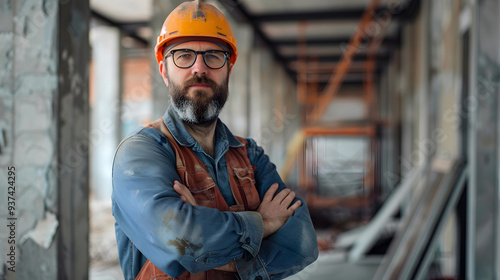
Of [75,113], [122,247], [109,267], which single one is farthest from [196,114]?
[109,267]

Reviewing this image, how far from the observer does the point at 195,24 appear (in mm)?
1521

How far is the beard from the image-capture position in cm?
153

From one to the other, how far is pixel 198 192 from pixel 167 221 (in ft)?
0.78

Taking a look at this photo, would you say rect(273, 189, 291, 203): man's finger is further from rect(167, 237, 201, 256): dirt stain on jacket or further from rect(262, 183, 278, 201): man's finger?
rect(167, 237, 201, 256): dirt stain on jacket

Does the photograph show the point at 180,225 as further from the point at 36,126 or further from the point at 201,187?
the point at 36,126

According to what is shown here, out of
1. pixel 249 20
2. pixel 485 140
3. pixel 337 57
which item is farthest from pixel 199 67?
pixel 337 57

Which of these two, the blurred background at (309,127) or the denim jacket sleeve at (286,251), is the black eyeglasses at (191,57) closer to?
the denim jacket sleeve at (286,251)

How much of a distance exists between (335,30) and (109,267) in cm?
967

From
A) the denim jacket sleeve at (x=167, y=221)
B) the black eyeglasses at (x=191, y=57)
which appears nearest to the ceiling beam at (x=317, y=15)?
the black eyeglasses at (x=191, y=57)

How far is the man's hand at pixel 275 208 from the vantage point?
1.61 metres

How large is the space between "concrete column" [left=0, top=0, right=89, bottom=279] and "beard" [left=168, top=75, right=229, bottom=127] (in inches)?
45.0

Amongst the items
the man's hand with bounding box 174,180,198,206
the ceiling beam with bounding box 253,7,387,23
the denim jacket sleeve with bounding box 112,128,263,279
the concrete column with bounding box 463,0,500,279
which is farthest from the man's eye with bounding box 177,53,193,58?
the ceiling beam with bounding box 253,7,387,23

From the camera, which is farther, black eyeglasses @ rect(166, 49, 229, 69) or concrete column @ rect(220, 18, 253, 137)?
concrete column @ rect(220, 18, 253, 137)

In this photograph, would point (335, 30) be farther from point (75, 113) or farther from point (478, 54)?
point (75, 113)
